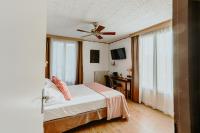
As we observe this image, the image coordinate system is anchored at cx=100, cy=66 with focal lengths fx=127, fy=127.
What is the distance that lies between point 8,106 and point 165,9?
9.10ft

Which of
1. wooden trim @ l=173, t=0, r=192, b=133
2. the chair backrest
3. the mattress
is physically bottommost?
the mattress

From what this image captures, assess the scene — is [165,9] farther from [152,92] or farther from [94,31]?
[152,92]

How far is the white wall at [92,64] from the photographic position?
17.9ft

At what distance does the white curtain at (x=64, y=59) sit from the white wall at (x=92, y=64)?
0.46 meters

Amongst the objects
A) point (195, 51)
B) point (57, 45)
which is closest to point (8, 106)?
point (195, 51)

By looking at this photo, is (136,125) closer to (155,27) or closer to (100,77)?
(155,27)

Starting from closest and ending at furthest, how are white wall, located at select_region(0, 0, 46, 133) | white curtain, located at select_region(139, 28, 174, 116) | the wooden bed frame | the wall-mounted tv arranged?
white wall, located at select_region(0, 0, 46, 133) < the wooden bed frame < white curtain, located at select_region(139, 28, 174, 116) < the wall-mounted tv

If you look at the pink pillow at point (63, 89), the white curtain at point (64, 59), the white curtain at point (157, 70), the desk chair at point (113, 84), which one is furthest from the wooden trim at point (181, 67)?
the white curtain at point (64, 59)

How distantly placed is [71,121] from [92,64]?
3.50 m

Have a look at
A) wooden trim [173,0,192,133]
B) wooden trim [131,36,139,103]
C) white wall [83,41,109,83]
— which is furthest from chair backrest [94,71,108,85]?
wooden trim [173,0,192,133]

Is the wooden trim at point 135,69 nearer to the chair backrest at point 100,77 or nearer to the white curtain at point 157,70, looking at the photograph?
the white curtain at point 157,70

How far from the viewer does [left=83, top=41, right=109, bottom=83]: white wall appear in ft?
17.9

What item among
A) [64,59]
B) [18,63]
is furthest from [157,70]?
[18,63]

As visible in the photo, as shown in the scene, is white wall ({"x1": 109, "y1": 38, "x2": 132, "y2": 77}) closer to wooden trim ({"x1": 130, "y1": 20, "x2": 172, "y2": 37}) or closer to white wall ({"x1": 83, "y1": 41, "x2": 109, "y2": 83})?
white wall ({"x1": 83, "y1": 41, "x2": 109, "y2": 83})
